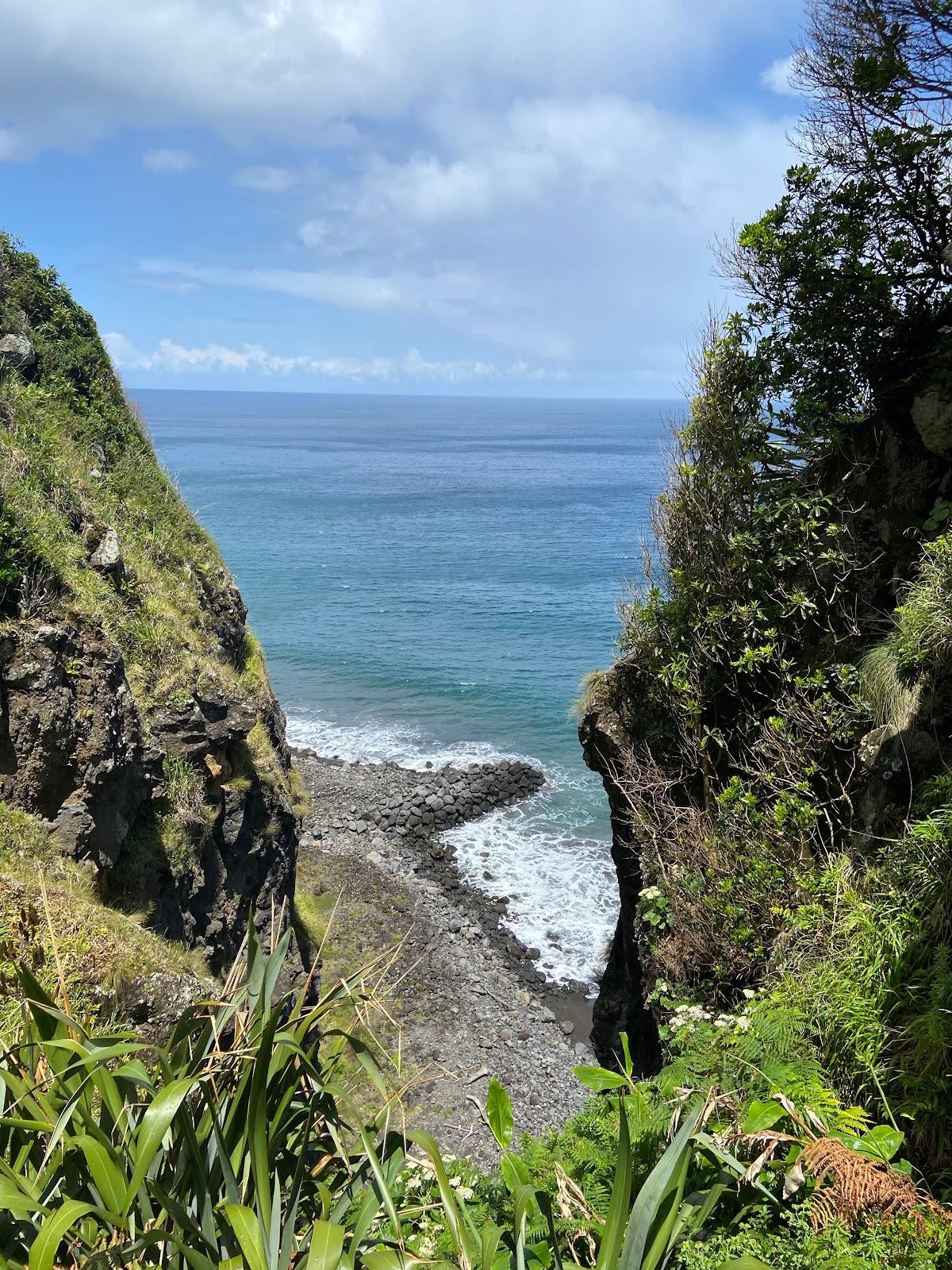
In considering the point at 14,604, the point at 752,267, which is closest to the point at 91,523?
the point at 14,604

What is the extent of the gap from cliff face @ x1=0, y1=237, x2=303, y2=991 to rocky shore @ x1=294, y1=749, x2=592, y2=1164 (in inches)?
115

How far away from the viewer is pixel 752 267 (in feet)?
34.0

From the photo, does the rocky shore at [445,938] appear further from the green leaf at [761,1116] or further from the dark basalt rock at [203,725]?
the green leaf at [761,1116]

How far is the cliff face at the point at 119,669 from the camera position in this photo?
9.88 metres

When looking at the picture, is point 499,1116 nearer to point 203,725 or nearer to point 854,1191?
point 854,1191

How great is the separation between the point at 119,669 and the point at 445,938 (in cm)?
1323

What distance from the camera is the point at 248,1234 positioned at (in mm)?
2562

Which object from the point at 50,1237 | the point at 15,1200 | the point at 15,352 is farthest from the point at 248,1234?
the point at 15,352

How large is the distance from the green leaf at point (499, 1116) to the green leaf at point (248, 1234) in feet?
5.29

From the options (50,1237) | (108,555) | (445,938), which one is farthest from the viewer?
(445,938)

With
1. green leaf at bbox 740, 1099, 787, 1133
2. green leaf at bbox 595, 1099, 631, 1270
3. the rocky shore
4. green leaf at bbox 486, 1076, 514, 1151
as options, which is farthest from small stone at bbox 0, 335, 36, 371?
green leaf at bbox 595, 1099, 631, 1270

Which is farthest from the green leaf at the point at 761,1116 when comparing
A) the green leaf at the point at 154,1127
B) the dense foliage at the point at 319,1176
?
the green leaf at the point at 154,1127

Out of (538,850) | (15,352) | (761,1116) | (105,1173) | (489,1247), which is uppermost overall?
(15,352)

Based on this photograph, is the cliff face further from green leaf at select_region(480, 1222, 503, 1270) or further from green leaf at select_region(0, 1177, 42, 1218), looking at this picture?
green leaf at select_region(480, 1222, 503, 1270)
